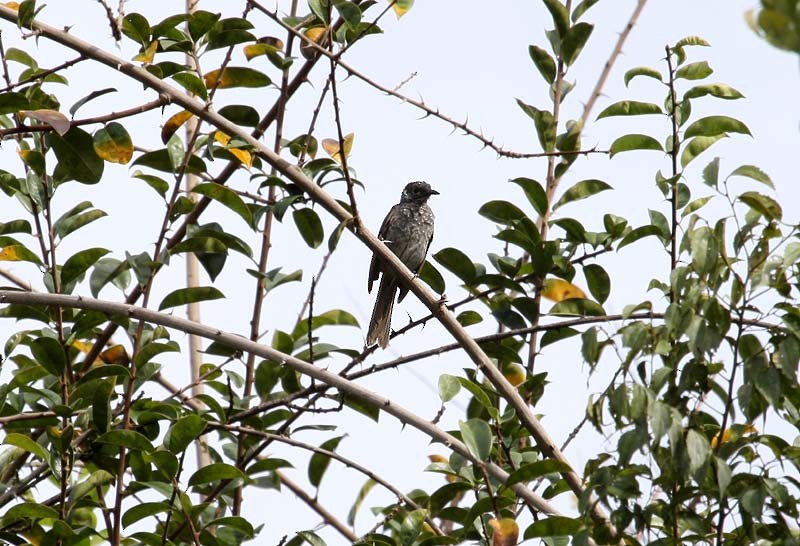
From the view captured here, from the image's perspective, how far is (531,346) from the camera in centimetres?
458

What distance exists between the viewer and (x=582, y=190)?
4.49 meters

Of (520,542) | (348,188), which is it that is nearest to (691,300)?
(520,542)

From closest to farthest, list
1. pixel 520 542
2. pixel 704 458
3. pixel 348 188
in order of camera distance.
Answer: pixel 704 458, pixel 520 542, pixel 348 188

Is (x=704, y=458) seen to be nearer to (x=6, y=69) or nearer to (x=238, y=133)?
(x=238, y=133)

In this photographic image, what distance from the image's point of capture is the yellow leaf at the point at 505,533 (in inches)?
133

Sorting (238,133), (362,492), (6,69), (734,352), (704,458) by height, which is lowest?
(704,458)

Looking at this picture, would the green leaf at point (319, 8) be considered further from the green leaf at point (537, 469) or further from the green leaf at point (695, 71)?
the green leaf at point (537, 469)

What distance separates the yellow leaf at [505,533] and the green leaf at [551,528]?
137 mm

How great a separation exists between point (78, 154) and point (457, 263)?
5.23 ft

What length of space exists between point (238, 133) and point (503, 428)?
1.67 m

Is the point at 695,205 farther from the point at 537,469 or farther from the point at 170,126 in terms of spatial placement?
the point at 170,126

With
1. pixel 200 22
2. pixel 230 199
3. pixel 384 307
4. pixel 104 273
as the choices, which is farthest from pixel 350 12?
pixel 384 307

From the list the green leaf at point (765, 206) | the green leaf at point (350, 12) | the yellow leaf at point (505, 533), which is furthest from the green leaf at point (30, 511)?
the green leaf at point (765, 206)

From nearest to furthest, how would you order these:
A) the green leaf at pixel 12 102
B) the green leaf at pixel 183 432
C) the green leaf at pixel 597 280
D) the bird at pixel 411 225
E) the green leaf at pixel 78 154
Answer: the green leaf at pixel 183 432 < the green leaf at pixel 12 102 < the green leaf at pixel 78 154 < the green leaf at pixel 597 280 < the bird at pixel 411 225
